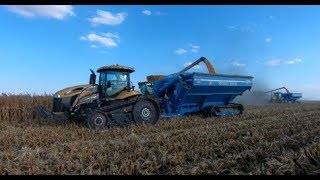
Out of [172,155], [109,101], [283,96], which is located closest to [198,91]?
[109,101]

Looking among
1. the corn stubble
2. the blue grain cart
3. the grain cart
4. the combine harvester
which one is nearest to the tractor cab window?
the grain cart

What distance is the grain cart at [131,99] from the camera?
11812 millimetres

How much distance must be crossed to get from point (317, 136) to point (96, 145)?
4.74 meters

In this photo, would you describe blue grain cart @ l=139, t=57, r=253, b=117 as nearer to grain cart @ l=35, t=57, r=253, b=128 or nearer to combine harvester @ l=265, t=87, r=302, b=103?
grain cart @ l=35, t=57, r=253, b=128

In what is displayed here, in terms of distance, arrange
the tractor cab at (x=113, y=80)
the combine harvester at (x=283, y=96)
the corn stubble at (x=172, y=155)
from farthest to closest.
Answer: the combine harvester at (x=283, y=96) → the tractor cab at (x=113, y=80) → the corn stubble at (x=172, y=155)

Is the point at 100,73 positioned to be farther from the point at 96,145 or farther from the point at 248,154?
the point at 248,154

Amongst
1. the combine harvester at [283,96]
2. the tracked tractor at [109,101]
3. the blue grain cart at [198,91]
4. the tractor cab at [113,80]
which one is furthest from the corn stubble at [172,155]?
the combine harvester at [283,96]

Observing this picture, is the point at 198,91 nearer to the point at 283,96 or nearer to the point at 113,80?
the point at 113,80

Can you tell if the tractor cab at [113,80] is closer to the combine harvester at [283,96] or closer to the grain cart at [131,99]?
the grain cart at [131,99]

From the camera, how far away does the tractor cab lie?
12.3 m

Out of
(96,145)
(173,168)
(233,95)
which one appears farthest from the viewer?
(233,95)

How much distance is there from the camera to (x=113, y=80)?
12.4 metres

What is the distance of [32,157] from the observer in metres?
6.70
